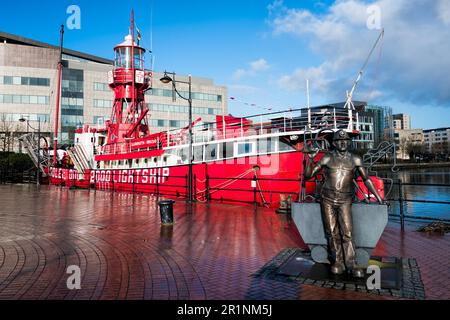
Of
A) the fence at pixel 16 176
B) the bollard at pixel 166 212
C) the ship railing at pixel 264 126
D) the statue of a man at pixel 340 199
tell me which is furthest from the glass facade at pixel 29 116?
the statue of a man at pixel 340 199

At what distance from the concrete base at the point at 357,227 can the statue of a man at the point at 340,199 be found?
0.68ft

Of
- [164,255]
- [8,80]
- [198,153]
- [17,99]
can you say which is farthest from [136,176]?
[8,80]

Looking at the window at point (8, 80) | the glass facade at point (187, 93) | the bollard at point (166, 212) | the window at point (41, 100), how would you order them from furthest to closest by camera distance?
the glass facade at point (187, 93) < the window at point (41, 100) < the window at point (8, 80) < the bollard at point (166, 212)

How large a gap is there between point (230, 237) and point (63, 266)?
12.8 feet

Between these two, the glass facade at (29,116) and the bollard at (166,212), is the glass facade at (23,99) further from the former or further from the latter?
the bollard at (166,212)

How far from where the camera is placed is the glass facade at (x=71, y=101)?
59.8m

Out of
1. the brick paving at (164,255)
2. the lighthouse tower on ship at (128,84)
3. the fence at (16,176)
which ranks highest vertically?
the lighthouse tower on ship at (128,84)

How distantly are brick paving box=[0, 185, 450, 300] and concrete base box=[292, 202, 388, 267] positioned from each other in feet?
3.06

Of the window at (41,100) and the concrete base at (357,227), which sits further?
the window at (41,100)

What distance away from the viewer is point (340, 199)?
5.62 meters

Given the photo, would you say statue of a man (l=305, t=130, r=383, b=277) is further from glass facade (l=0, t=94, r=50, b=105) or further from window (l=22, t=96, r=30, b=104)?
window (l=22, t=96, r=30, b=104)

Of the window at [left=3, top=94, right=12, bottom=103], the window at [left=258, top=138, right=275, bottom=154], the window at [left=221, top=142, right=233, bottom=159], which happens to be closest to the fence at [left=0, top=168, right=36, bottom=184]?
the window at [left=221, top=142, right=233, bottom=159]

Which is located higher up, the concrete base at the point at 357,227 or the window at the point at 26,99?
the window at the point at 26,99
